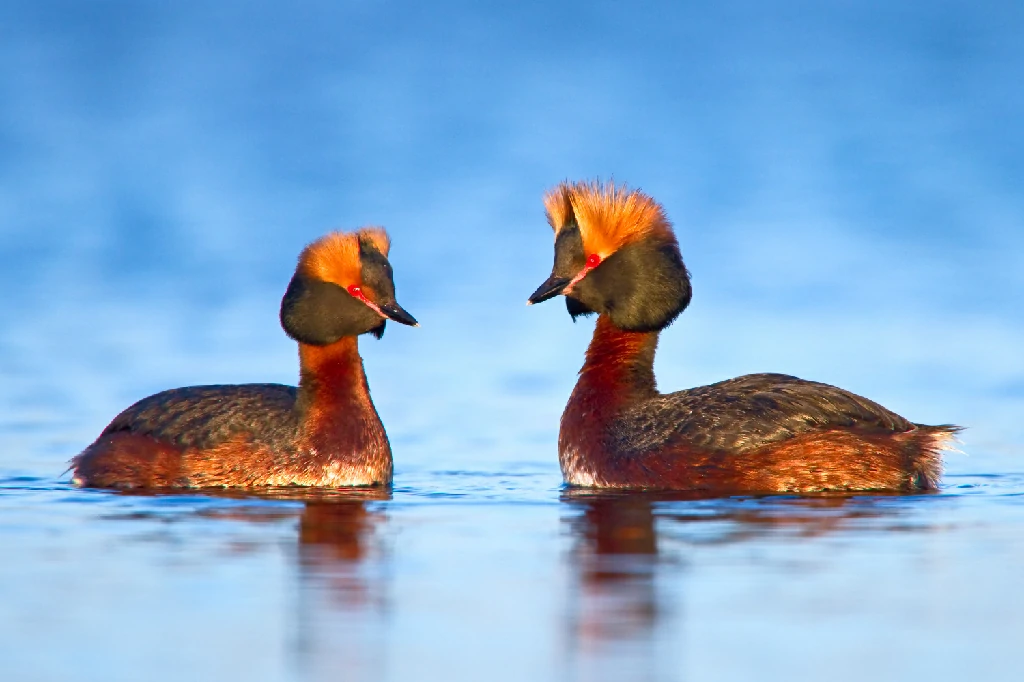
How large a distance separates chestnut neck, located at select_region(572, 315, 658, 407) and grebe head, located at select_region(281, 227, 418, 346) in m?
1.20

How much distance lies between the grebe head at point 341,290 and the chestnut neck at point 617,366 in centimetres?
120

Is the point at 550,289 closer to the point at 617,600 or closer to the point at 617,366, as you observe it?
the point at 617,366

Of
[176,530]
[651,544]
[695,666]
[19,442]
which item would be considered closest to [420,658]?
[695,666]

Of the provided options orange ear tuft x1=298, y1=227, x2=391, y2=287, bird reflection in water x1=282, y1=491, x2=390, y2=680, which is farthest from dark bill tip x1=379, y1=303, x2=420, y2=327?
bird reflection in water x1=282, y1=491, x2=390, y2=680

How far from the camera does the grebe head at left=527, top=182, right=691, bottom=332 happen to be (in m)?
10.5

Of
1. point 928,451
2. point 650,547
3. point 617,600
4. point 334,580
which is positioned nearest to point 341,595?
point 334,580

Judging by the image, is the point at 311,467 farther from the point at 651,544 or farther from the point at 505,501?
the point at 651,544

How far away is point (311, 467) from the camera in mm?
10078

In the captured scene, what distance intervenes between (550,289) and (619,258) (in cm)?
49

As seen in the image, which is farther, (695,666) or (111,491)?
(111,491)

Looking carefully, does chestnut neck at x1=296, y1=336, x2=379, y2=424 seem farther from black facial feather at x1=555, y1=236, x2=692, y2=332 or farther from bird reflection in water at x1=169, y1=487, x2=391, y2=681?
black facial feather at x1=555, y1=236, x2=692, y2=332

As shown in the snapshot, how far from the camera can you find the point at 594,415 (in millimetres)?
10258

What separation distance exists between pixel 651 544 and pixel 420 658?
7.68ft

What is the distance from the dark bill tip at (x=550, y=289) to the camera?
34.3 ft
